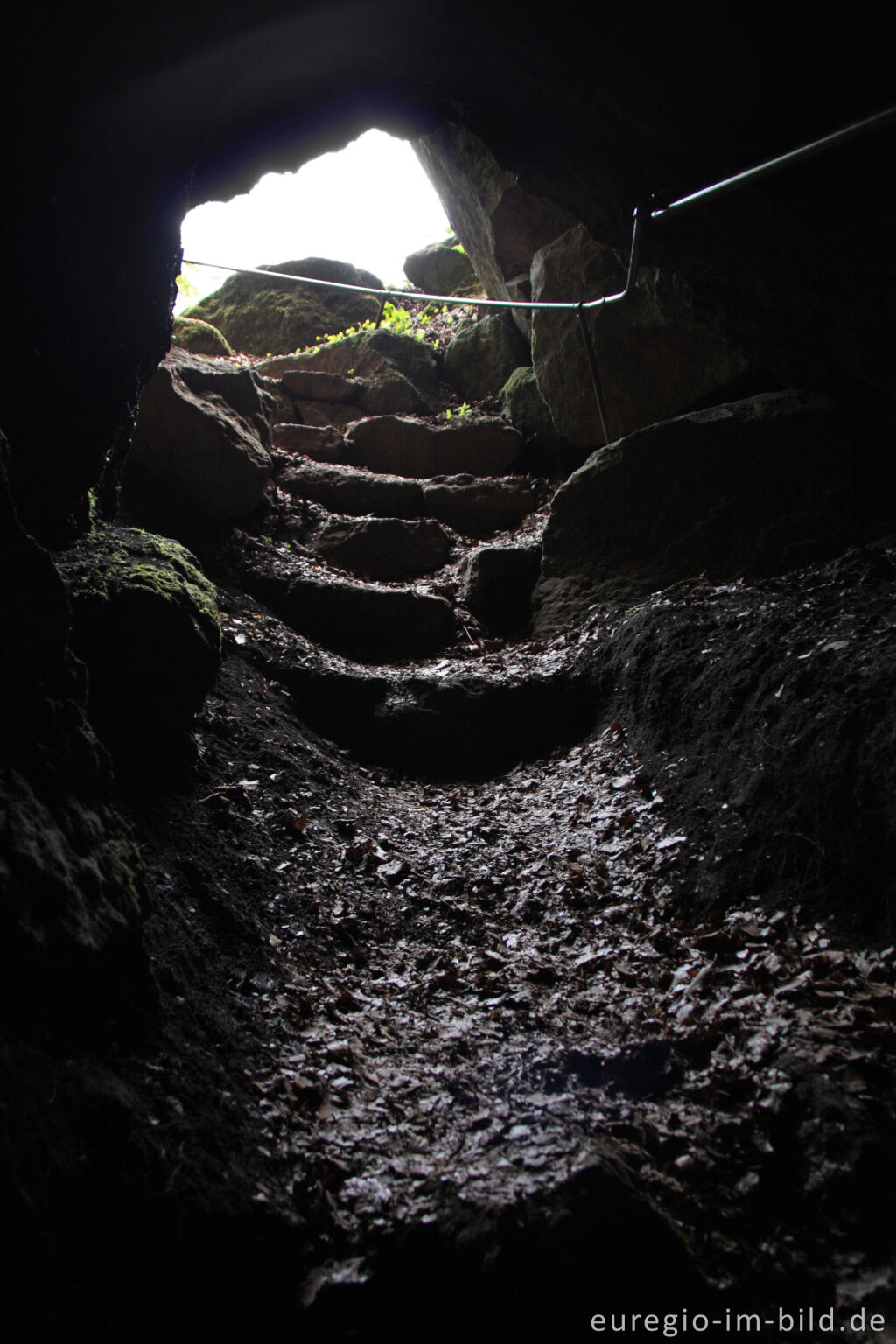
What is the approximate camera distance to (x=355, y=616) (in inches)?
321

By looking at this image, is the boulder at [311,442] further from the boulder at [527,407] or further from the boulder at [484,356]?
the boulder at [484,356]

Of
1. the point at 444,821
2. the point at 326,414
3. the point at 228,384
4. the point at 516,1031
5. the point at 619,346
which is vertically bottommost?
the point at 516,1031

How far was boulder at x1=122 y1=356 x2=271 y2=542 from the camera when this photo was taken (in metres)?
8.18

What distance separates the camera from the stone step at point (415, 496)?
34.8ft

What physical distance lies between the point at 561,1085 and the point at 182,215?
6.07 meters

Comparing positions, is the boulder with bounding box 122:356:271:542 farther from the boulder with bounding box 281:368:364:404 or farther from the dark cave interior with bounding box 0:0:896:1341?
the boulder with bounding box 281:368:364:404

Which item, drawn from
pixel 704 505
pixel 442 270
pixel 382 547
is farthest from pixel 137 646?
pixel 442 270

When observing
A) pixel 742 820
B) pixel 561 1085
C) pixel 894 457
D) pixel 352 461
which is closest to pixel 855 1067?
pixel 561 1085

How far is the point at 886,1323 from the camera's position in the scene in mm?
2115

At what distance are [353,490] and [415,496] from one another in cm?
106

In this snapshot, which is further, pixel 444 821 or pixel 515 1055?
pixel 444 821

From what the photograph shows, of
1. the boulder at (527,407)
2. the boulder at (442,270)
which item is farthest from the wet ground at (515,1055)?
the boulder at (442,270)

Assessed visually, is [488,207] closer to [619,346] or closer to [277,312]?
[619,346]

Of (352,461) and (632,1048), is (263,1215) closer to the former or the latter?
(632,1048)
